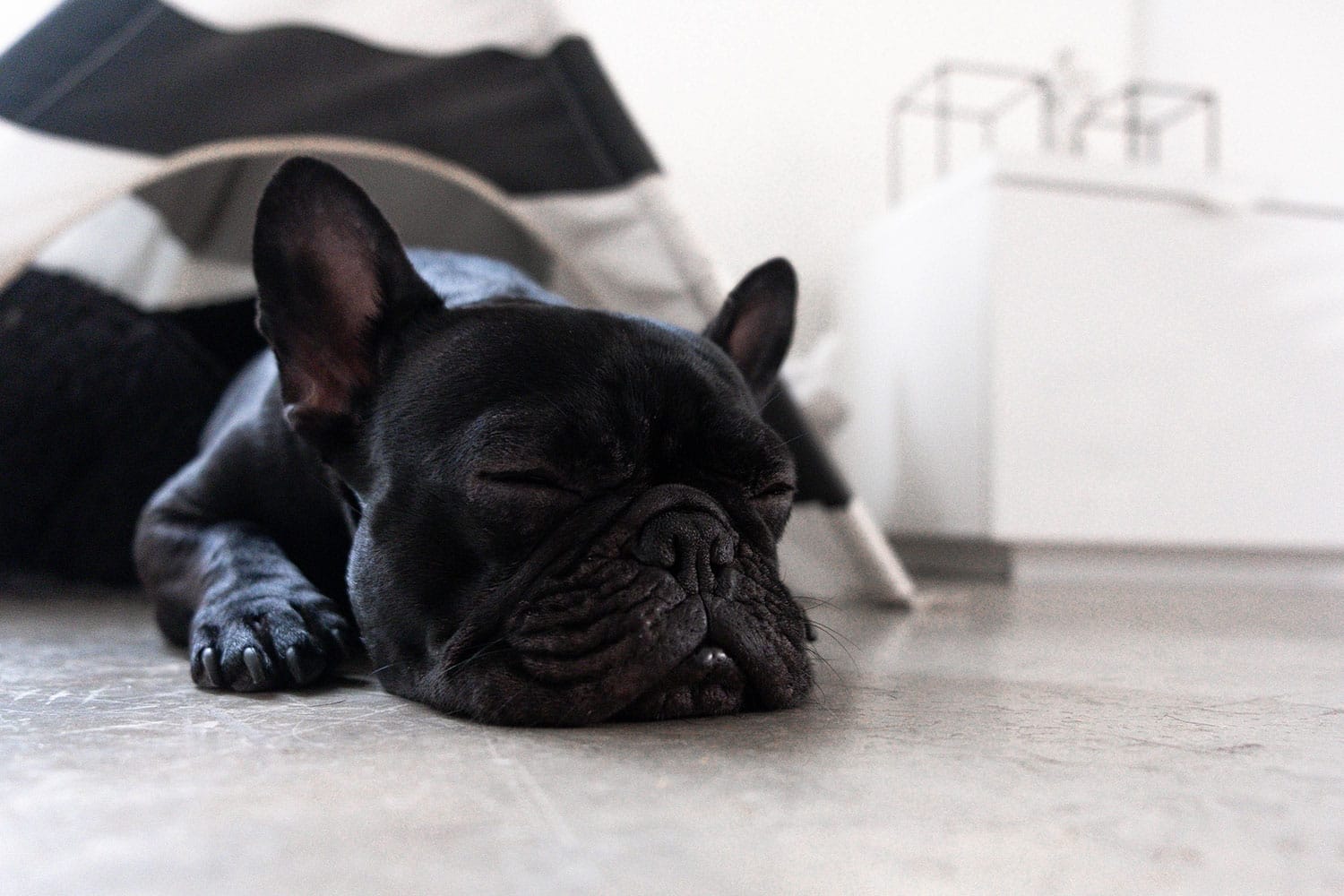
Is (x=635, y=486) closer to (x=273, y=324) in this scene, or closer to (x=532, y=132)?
(x=273, y=324)

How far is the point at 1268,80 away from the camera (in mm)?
4602

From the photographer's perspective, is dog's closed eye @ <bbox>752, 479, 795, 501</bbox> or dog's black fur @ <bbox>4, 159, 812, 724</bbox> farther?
dog's closed eye @ <bbox>752, 479, 795, 501</bbox>

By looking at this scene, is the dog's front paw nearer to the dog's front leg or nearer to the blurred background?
the dog's front leg

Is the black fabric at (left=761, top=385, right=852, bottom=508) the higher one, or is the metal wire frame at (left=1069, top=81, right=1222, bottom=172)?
the metal wire frame at (left=1069, top=81, right=1222, bottom=172)

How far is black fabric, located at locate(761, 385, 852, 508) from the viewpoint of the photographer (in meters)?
2.14

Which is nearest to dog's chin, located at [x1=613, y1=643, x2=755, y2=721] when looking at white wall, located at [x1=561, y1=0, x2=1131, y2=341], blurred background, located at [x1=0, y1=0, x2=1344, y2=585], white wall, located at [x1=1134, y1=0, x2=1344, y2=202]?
blurred background, located at [x1=0, y1=0, x2=1344, y2=585]

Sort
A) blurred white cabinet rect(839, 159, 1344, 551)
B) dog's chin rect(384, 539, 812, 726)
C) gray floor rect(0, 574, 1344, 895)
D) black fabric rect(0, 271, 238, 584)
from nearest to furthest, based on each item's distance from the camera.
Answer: gray floor rect(0, 574, 1344, 895) < dog's chin rect(384, 539, 812, 726) < black fabric rect(0, 271, 238, 584) < blurred white cabinet rect(839, 159, 1344, 551)

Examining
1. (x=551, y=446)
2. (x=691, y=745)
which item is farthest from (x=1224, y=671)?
(x=551, y=446)

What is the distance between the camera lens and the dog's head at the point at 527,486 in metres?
1.03

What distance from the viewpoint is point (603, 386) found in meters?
1.13

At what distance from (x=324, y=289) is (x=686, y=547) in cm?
59

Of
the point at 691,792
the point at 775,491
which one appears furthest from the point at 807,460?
the point at 691,792

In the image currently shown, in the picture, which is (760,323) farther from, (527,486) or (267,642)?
(267,642)

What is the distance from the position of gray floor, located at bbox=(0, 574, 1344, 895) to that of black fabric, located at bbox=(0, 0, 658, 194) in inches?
46.6
